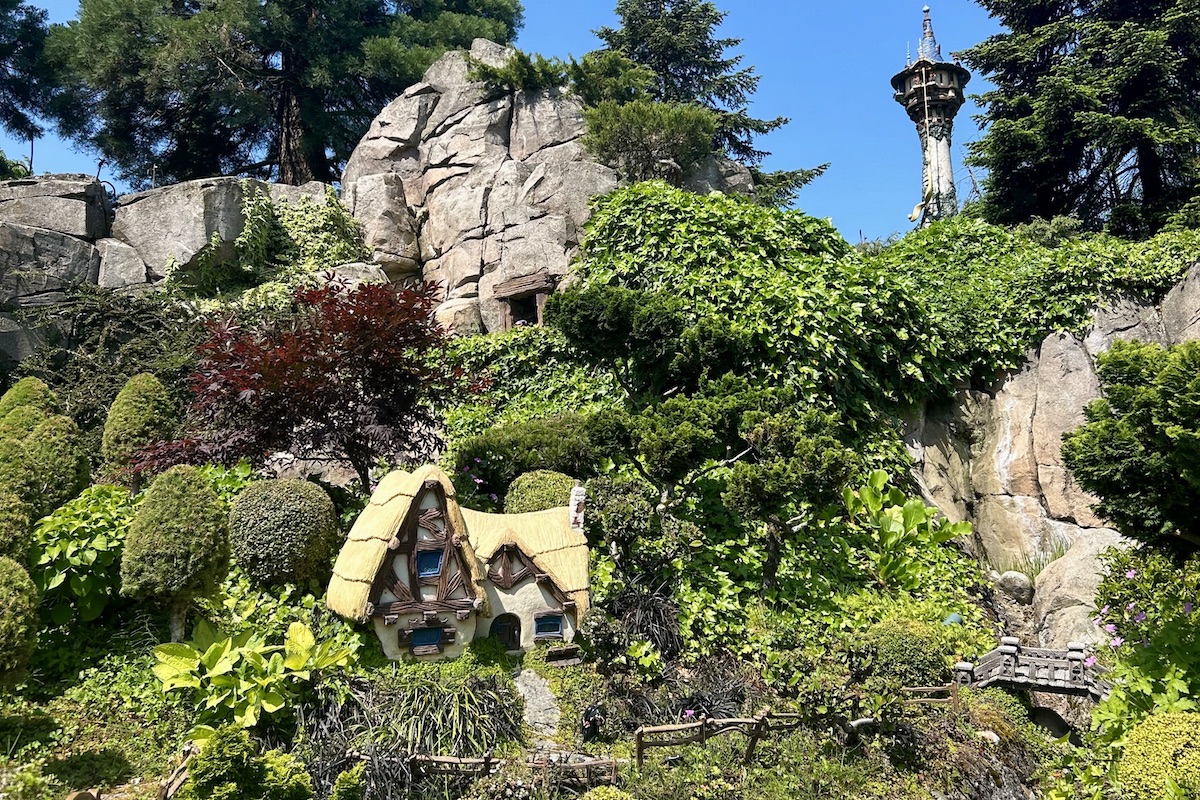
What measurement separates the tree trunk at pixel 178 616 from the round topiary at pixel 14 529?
49.1 inches

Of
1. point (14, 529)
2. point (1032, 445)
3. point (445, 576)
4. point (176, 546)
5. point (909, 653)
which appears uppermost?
point (1032, 445)

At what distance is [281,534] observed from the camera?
7.84 meters

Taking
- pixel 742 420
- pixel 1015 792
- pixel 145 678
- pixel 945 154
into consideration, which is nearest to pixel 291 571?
pixel 145 678

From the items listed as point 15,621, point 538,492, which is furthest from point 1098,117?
point 15,621

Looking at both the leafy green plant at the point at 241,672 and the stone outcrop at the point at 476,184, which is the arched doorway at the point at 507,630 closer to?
the leafy green plant at the point at 241,672

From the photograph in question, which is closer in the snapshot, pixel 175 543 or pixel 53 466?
pixel 175 543

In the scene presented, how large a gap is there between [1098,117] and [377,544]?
16.3 m

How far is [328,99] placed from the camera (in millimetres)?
22828

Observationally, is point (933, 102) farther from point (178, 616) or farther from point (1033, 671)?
point (178, 616)

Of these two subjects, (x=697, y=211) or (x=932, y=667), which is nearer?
(x=932, y=667)

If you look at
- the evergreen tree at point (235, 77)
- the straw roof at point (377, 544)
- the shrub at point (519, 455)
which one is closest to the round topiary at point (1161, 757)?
the straw roof at point (377, 544)

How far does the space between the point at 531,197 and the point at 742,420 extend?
10199 millimetres

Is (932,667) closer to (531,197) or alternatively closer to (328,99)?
(531,197)

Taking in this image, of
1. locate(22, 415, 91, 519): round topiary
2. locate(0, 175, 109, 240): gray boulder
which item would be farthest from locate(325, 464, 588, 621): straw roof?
locate(0, 175, 109, 240): gray boulder
